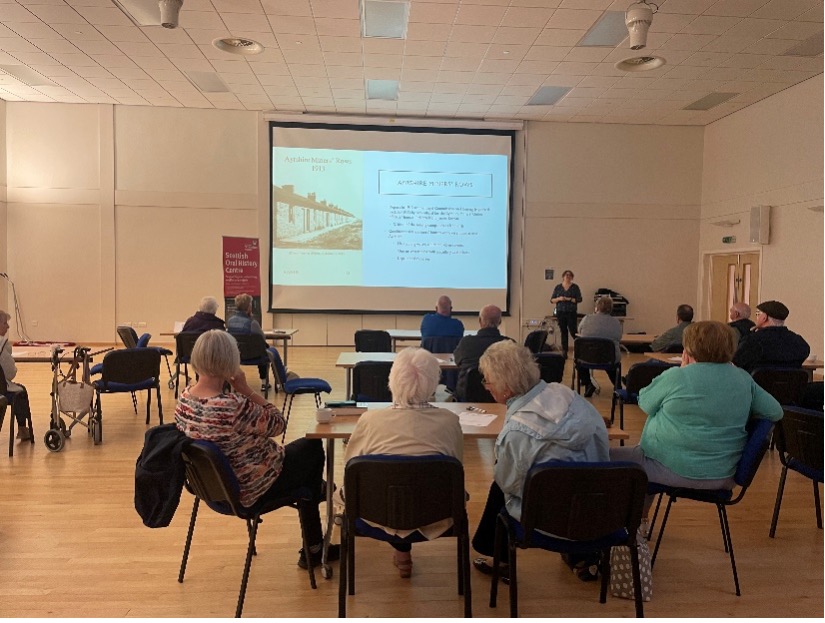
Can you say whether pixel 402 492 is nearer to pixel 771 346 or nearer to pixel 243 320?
pixel 771 346

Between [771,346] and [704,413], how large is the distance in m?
2.63

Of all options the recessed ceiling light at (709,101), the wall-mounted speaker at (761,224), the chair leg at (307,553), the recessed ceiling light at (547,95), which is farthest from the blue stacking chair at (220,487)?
the recessed ceiling light at (709,101)

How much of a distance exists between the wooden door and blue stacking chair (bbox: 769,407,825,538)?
780 centimetres

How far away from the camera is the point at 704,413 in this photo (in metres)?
2.76

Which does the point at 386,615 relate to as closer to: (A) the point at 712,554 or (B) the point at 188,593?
(B) the point at 188,593

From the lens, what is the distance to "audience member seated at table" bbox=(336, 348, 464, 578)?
8.01ft

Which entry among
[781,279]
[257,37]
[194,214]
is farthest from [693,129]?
[194,214]

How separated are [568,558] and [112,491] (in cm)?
291

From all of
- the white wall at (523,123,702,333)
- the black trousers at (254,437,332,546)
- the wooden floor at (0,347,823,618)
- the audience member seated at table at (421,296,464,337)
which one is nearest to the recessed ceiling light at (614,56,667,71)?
the white wall at (523,123,702,333)

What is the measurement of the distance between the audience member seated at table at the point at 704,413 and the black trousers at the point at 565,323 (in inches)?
320

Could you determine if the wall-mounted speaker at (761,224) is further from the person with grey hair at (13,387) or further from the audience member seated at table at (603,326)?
the person with grey hair at (13,387)

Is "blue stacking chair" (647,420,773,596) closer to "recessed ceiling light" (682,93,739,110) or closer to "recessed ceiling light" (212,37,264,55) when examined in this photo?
"recessed ceiling light" (212,37,264,55)

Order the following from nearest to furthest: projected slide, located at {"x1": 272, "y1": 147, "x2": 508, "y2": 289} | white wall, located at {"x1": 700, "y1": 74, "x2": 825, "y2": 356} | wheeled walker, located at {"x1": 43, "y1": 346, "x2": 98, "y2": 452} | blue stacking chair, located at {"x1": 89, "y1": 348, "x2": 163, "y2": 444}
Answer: wheeled walker, located at {"x1": 43, "y1": 346, "x2": 98, "y2": 452} → blue stacking chair, located at {"x1": 89, "y1": 348, "x2": 163, "y2": 444} → white wall, located at {"x1": 700, "y1": 74, "x2": 825, "y2": 356} → projected slide, located at {"x1": 272, "y1": 147, "x2": 508, "y2": 289}

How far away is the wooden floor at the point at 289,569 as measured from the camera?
2.66m
